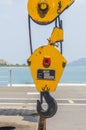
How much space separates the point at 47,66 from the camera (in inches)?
192

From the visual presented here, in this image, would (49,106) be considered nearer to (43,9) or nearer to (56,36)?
(56,36)

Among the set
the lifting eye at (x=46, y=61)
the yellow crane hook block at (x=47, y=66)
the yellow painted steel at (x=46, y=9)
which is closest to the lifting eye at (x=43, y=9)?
the yellow painted steel at (x=46, y=9)

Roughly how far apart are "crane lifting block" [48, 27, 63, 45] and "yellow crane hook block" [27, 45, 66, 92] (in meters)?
0.10

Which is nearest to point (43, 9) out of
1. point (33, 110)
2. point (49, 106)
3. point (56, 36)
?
point (56, 36)

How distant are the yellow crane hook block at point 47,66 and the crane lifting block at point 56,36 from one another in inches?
4.0

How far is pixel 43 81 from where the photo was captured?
4.94 metres

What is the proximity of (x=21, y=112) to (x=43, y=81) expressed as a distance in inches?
115

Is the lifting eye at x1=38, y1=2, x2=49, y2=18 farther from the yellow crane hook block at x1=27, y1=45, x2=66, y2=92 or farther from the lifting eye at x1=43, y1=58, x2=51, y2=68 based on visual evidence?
the lifting eye at x1=43, y1=58, x2=51, y2=68

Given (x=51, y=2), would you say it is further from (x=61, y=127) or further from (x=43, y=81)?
(x=61, y=127)

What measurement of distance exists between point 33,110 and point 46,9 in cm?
314

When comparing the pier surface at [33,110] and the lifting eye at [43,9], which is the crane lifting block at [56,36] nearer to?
the lifting eye at [43,9]

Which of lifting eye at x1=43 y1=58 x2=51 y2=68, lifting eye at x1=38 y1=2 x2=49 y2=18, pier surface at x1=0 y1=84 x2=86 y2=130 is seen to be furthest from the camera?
pier surface at x1=0 y1=84 x2=86 y2=130

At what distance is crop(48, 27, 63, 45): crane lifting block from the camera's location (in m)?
5.00

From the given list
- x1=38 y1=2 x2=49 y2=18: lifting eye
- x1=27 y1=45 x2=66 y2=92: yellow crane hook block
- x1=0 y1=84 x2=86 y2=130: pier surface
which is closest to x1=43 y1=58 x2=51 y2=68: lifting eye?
x1=27 y1=45 x2=66 y2=92: yellow crane hook block
